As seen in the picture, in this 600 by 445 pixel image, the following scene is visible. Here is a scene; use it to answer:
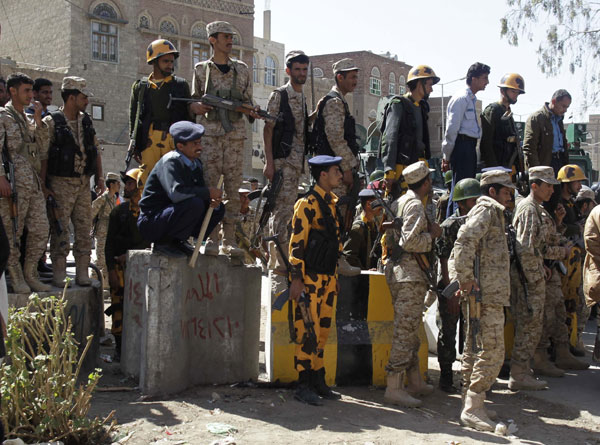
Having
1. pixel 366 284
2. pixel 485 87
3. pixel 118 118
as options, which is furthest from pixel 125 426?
pixel 118 118

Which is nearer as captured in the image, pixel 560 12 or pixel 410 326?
pixel 410 326

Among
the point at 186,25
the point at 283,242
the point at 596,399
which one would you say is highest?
the point at 186,25

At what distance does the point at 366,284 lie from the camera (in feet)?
23.6

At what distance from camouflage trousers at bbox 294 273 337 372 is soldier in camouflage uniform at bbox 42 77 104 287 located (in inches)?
99.5

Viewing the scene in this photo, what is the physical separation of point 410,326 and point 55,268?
3751 mm

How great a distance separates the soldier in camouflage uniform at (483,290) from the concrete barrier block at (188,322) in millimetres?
2162

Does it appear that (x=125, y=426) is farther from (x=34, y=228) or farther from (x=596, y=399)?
(x=596, y=399)

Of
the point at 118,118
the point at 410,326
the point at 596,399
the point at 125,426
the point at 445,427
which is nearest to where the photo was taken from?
the point at 125,426

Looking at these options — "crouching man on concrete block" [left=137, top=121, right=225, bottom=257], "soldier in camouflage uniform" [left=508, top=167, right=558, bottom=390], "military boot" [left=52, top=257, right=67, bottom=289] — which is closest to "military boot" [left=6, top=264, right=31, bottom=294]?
"military boot" [left=52, top=257, right=67, bottom=289]

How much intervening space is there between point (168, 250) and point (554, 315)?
4728mm

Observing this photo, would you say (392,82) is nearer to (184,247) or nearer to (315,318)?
(184,247)

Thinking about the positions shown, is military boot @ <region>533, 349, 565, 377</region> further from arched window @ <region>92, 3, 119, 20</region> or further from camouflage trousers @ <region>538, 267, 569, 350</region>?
arched window @ <region>92, 3, 119, 20</region>

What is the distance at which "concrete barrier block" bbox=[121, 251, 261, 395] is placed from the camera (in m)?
5.95

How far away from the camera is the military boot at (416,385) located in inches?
261
